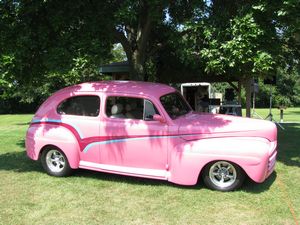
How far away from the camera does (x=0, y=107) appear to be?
36500 mm

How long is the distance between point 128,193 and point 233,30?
11.5 feet

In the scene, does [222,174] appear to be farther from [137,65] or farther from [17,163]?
[17,163]

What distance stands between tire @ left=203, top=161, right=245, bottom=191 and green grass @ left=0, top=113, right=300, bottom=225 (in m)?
0.13

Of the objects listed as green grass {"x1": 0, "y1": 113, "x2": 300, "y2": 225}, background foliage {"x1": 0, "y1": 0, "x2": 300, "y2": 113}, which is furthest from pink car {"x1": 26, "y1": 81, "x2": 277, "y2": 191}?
background foliage {"x1": 0, "y1": 0, "x2": 300, "y2": 113}

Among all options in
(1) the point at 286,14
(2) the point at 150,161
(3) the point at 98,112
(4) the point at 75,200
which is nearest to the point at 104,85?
(3) the point at 98,112

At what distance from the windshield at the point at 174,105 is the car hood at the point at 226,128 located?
0.93 ft

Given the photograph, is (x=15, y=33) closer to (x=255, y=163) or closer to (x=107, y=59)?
(x=107, y=59)

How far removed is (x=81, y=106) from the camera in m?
6.90

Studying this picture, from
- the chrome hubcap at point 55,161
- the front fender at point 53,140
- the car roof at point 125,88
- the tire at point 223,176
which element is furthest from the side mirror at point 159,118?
the chrome hubcap at point 55,161

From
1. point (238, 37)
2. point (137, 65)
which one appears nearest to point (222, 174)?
point (238, 37)

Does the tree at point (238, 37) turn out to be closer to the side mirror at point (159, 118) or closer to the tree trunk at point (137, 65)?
the side mirror at point (159, 118)

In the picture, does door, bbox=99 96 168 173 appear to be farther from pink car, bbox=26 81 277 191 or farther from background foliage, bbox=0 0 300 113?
background foliage, bbox=0 0 300 113

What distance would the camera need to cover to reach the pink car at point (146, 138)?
5.86 metres

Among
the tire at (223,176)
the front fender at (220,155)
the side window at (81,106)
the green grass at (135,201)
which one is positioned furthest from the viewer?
the side window at (81,106)
